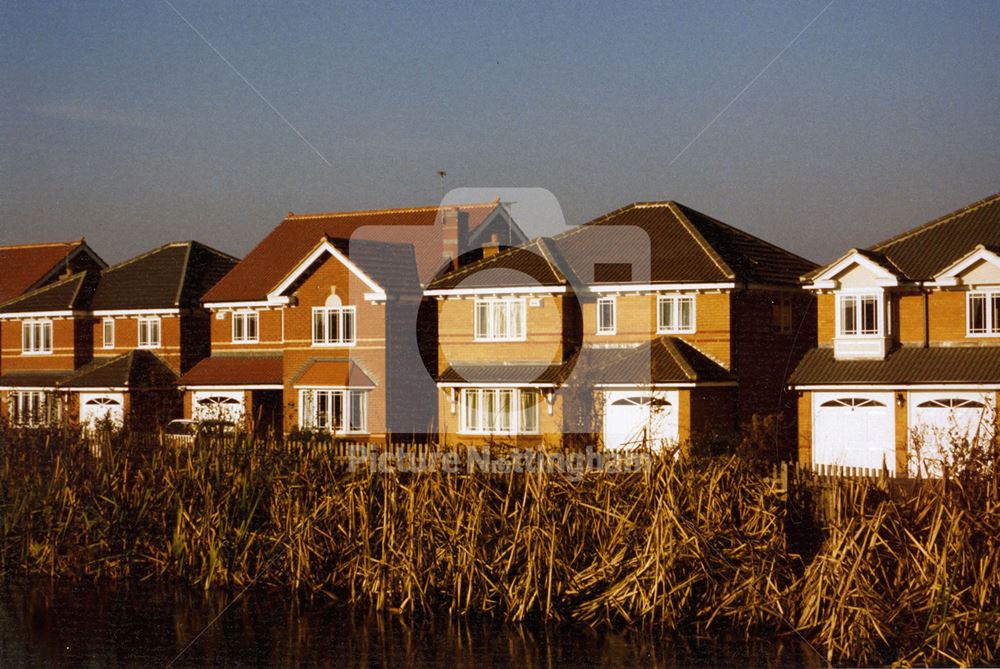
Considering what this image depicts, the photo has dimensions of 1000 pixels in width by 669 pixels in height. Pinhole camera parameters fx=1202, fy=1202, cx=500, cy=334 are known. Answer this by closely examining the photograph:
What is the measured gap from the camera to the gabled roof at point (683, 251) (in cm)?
4319

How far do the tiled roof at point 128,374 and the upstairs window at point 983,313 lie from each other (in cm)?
3477

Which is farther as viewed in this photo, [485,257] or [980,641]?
[485,257]

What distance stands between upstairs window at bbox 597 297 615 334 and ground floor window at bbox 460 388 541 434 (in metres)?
3.46

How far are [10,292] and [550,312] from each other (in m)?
34.6

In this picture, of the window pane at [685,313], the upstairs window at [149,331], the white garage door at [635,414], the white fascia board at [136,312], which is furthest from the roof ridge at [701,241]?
the upstairs window at [149,331]

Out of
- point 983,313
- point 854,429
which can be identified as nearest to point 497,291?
point 854,429

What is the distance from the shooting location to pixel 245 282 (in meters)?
55.3

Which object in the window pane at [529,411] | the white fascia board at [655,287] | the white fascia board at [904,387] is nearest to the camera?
the white fascia board at [904,387]

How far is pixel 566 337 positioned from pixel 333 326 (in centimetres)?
968

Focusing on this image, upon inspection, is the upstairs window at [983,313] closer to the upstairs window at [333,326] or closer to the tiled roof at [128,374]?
the upstairs window at [333,326]

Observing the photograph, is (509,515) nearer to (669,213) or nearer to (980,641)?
(980,641)

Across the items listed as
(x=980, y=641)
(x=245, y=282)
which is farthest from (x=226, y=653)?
(x=245, y=282)

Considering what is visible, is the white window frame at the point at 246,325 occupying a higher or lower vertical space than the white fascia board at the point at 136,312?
lower

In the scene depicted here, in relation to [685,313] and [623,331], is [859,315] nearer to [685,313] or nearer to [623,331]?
[685,313]
